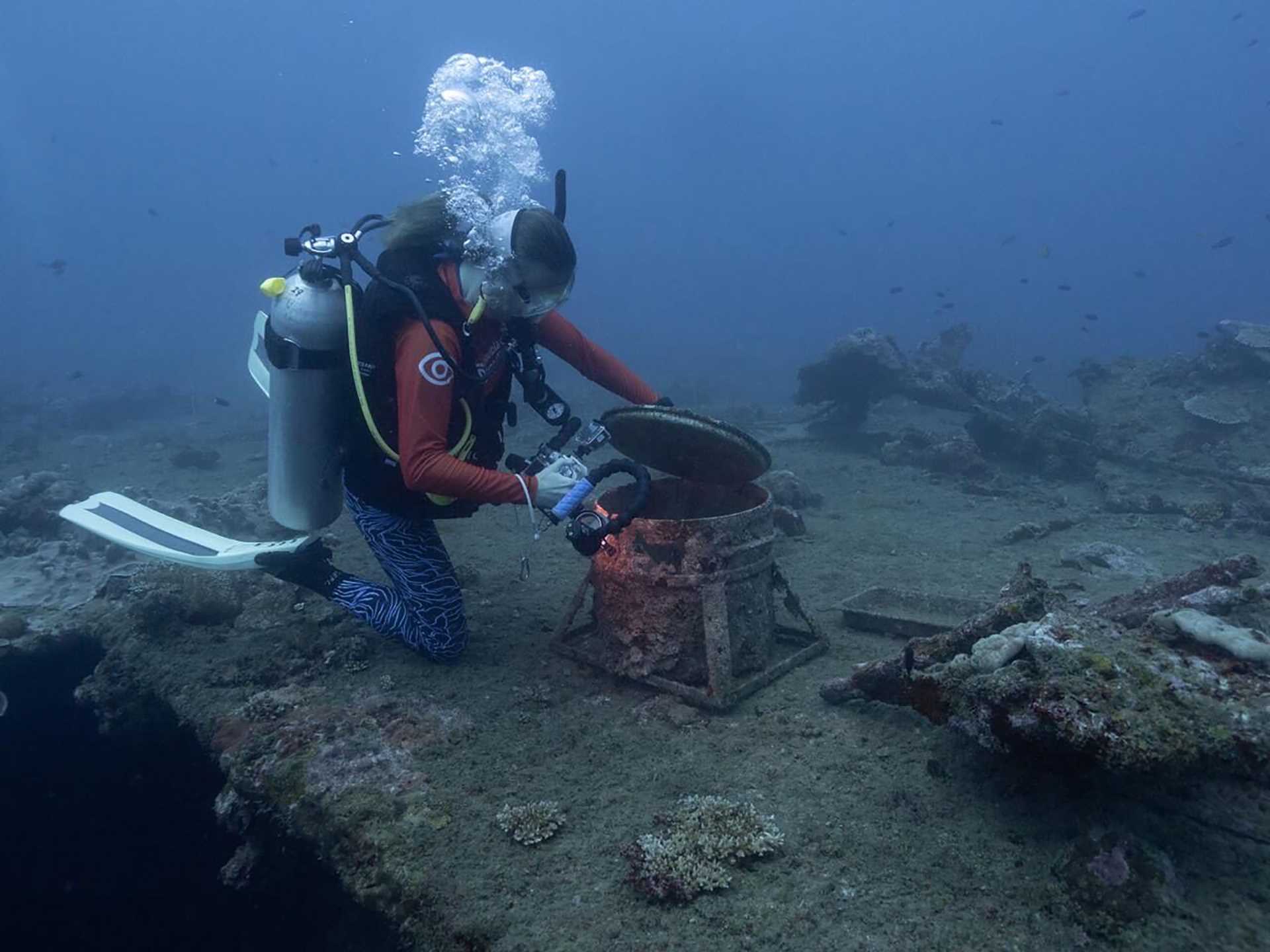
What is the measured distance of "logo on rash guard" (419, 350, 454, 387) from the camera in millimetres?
4543

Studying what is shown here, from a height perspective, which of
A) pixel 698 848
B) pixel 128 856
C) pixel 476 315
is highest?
pixel 476 315

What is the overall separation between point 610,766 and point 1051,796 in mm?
2407

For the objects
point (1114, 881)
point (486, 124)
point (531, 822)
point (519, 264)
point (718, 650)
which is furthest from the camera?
point (486, 124)

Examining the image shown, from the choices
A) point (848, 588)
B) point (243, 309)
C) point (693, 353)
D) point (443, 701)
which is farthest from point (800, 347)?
point (243, 309)

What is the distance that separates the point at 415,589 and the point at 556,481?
175 centimetres

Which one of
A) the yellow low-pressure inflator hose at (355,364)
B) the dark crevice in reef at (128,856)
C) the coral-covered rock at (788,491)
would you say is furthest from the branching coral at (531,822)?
the coral-covered rock at (788,491)

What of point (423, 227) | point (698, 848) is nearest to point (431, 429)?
point (423, 227)

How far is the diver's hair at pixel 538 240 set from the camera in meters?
4.62

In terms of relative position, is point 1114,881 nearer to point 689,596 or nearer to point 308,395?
point 689,596

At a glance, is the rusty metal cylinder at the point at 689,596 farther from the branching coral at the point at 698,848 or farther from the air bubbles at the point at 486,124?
the air bubbles at the point at 486,124

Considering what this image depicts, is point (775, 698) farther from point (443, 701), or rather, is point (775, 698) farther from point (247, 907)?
point (247, 907)

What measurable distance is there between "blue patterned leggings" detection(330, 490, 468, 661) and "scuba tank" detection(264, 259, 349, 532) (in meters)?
0.34

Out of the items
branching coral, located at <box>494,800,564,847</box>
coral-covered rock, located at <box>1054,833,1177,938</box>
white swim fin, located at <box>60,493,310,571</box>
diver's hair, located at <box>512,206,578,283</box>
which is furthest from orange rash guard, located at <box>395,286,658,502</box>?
coral-covered rock, located at <box>1054,833,1177,938</box>

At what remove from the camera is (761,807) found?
3.89 m
